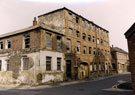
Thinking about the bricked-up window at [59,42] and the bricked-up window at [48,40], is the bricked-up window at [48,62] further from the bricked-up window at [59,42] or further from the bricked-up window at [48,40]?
the bricked-up window at [59,42]

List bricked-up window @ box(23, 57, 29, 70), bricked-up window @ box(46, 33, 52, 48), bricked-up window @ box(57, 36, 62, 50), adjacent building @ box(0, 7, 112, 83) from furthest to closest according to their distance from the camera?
bricked-up window @ box(57, 36, 62, 50) → bricked-up window @ box(46, 33, 52, 48) → bricked-up window @ box(23, 57, 29, 70) → adjacent building @ box(0, 7, 112, 83)

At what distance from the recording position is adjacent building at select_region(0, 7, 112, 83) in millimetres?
16344

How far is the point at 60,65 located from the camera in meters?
19.0

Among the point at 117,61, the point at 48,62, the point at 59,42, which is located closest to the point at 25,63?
the point at 48,62

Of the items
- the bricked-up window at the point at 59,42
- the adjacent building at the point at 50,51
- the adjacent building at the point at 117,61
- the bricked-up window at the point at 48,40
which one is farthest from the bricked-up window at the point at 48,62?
the adjacent building at the point at 117,61

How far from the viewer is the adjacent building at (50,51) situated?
16344 millimetres

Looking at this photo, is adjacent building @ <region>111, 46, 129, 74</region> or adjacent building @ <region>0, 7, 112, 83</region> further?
adjacent building @ <region>111, 46, 129, 74</region>

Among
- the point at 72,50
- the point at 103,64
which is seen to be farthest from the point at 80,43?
the point at 103,64

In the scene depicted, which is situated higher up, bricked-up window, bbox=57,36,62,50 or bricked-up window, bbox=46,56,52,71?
bricked-up window, bbox=57,36,62,50

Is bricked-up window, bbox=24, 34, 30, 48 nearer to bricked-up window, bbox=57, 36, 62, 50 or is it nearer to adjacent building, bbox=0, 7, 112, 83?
adjacent building, bbox=0, 7, 112, 83

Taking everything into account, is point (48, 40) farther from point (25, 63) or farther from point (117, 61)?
point (117, 61)

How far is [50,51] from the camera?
17438 millimetres

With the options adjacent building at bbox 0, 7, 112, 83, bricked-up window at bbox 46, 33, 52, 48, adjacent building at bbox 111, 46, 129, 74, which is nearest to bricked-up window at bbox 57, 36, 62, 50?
adjacent building at bbox 0, 7, 112, 83

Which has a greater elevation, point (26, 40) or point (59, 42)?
point (26, 40)
